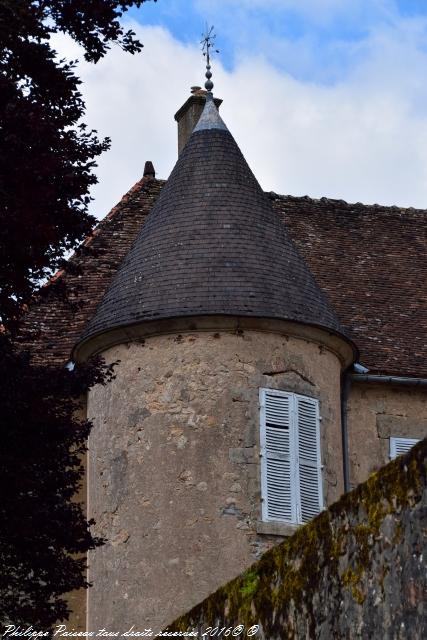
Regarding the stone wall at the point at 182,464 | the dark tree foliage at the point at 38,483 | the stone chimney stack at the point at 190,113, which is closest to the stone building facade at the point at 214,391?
the stone wall at the point at 182,464

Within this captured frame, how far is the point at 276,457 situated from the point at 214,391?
3.39 feet

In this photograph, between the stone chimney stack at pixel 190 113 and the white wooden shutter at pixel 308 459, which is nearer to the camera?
the white wooden shutter at pixel 308 459

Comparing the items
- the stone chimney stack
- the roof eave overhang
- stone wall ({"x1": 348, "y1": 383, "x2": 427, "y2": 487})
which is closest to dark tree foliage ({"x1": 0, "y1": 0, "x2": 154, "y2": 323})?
the roof eave overhang

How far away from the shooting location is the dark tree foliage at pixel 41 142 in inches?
341

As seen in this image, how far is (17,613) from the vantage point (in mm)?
9164

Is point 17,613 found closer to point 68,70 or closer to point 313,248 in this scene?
point 68,70

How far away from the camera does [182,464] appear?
14.1 meters

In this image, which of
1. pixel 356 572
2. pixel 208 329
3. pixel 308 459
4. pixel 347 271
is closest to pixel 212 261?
pixel 208 329

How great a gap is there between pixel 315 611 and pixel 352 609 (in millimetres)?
332

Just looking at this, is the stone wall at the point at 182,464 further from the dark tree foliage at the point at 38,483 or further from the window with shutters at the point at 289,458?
the dark tree foliage at the point at 38,483

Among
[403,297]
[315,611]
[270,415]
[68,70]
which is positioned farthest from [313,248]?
[315,611]

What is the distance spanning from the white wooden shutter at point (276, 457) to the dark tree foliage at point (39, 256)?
481 centimetres

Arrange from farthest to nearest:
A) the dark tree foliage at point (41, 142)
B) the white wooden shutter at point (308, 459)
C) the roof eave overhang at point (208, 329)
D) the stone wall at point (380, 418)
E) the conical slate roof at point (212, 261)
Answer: the stone wall at point (380, 418), the conical slate roof at point (212, 261), the roof eave overhang at point (208, 329), the white wooden shutter at point (308, 459), the dark tree foliage at point (41, 142)

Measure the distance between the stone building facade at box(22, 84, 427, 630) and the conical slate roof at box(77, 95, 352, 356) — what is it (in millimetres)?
21
